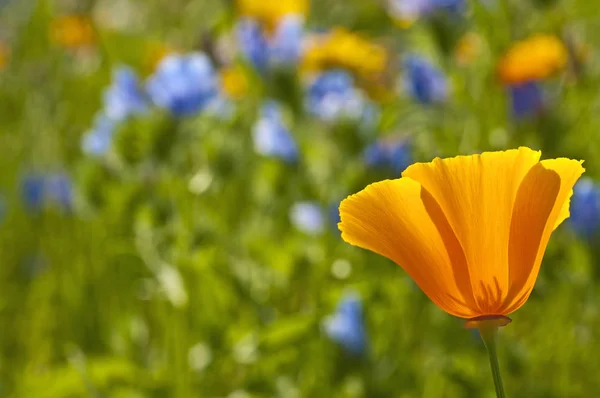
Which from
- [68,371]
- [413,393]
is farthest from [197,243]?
[413,393]

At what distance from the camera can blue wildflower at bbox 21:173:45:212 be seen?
1.60 meters

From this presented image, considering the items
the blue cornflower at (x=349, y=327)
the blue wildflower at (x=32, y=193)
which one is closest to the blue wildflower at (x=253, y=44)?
the blue cornflower at (x=349, y=327)

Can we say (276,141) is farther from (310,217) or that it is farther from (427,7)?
(427,7)

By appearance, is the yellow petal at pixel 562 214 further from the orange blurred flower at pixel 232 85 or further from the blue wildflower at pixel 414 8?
the orange blurred flower at pixel 232 85

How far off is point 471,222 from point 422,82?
885 millimetres

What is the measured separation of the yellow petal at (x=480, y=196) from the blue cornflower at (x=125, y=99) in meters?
0.74

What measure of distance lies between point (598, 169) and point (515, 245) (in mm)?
875

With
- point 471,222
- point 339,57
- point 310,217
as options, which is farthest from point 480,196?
point 339,57

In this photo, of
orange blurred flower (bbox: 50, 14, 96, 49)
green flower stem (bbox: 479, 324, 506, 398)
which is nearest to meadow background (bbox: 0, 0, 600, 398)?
green flower stem (bbox: 479, 324, 506, 398)

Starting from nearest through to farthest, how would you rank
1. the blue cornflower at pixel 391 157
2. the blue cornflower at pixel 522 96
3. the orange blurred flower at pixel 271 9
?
1. the blue cornflower at pixel 391 157
2. the blue cornflower at pixel 522 96
3. the orange blurred flower at pixel 271 9

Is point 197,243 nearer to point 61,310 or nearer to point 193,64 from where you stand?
point 193,64

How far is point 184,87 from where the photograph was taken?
105 centimetres

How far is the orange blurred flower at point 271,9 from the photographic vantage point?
1.39 meters

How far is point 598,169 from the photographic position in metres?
1.21
